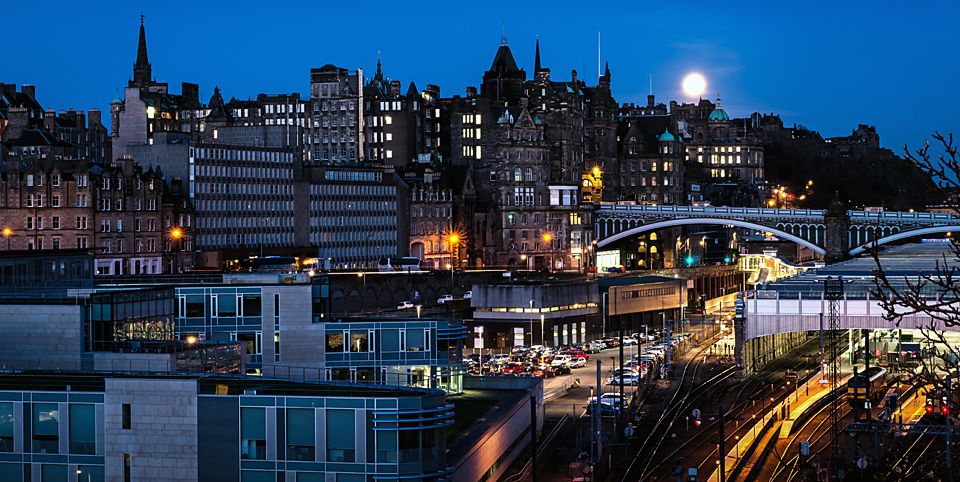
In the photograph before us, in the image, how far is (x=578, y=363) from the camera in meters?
111

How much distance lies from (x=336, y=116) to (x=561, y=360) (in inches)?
3200

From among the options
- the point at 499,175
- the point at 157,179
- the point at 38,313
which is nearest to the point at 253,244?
the point at 157,179

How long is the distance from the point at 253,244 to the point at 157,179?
1414 cm

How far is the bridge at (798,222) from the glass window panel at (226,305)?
102 metres

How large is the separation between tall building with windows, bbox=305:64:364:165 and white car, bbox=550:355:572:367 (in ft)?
246

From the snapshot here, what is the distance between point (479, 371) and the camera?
100125mm

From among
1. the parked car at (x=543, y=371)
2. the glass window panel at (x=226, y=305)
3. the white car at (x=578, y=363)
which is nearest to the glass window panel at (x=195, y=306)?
the glass window panel at (x=226, y=305)

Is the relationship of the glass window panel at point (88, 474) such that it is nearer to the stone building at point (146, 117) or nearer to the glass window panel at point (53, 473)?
the glass window panel at point (53, 473)

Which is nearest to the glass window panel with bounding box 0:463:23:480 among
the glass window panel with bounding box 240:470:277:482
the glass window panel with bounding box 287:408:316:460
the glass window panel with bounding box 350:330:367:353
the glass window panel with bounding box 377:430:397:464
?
the glass window panel with bounding box 240:470:277:482

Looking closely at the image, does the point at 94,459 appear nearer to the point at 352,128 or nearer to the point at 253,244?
the point at 253,244

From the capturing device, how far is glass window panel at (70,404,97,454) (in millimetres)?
45031

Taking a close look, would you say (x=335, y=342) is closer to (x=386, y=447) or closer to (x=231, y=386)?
(x=231, y=386)

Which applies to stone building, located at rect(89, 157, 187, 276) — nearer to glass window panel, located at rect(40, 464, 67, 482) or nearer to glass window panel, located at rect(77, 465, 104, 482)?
glass window panel, located at rect(40, 464, 67, 482)

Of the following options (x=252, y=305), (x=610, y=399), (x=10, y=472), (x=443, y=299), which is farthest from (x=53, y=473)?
(x=443, y=299)
